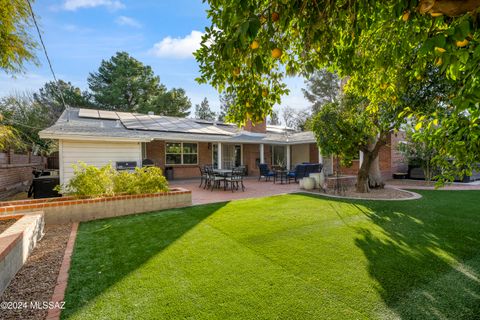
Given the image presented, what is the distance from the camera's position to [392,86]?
3.69m

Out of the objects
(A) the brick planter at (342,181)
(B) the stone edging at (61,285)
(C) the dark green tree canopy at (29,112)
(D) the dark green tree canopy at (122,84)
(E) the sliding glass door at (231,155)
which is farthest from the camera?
(D) the dark green tree canopy at (122,84)

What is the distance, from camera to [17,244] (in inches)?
134

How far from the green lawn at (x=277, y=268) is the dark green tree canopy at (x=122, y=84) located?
2666cm

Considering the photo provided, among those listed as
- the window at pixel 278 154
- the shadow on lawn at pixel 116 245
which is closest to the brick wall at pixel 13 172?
the shadow on lawn at pixel 116 245

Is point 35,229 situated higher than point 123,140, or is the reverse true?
point 123,140

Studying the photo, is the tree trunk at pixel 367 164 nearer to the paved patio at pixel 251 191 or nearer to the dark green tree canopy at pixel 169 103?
the paved patio at pixel 251 191

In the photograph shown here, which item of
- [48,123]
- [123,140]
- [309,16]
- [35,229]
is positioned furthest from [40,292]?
[48,123]

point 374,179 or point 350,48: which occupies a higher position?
point 350,48

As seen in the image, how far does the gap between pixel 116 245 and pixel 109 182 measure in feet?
9.31

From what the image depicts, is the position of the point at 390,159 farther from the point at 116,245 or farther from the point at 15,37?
the point at 15,37

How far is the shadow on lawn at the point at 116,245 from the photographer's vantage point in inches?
118

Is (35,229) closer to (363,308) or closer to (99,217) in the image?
(99,217)

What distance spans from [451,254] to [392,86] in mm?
2927

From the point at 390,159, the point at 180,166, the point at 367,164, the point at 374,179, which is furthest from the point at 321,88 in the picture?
the point at 367,164
